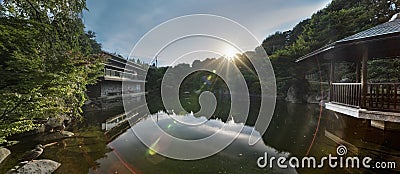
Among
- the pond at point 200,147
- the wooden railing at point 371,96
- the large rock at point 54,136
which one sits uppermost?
the wooden railing at point 371,96

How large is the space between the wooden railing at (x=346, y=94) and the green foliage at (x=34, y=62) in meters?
6.54

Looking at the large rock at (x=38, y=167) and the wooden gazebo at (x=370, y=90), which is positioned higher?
the wooden gazebo at (x=370, y=90)

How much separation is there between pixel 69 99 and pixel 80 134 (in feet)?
8.54

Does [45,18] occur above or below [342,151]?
above

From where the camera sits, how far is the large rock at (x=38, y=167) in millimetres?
3960

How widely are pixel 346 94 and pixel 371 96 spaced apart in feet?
3.13

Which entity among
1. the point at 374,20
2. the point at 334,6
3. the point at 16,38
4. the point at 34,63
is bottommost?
the point at 34,63

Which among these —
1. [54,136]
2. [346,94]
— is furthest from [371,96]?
[54,136]

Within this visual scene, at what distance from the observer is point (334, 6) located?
72.0 feet

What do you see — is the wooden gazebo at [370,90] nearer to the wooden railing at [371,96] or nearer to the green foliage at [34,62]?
the wooden railing at [371,96]

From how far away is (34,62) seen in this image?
136 inches

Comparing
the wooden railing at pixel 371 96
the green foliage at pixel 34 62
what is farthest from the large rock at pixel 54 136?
the wooden railing at pixel 371 96

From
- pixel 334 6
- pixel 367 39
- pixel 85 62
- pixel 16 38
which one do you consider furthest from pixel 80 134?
pixel 334 6

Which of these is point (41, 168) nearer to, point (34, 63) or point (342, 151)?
point (34, 63)
